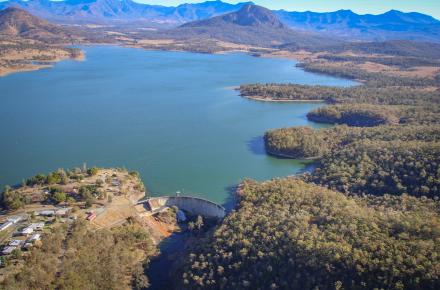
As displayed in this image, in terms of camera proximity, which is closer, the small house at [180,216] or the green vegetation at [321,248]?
the green vegetation at [321,248]

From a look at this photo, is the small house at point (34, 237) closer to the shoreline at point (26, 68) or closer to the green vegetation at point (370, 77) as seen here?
the shoreline at point (26, 68)

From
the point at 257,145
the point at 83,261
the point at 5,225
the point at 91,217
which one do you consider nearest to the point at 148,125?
the point at 257,145

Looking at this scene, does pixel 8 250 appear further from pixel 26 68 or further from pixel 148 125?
pixel 26 68

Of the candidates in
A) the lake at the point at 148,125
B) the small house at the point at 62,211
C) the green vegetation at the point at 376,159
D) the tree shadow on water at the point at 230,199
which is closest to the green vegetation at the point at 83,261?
the small house at the point at 62,211

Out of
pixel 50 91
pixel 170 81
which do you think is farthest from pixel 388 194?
pixel 170 81

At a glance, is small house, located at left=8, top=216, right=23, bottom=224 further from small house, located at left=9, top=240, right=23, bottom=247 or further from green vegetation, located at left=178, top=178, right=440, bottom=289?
green vegetation, located at left=178, top=178, right=440, bottom=289

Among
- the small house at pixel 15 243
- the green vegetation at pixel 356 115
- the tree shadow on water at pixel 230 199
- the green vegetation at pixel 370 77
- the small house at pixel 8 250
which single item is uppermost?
the green vegetation at pixel 370 77

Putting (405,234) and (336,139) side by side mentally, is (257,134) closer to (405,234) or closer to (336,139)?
(336,139)

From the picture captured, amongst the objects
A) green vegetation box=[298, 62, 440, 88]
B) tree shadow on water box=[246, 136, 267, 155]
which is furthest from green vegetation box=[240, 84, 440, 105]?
tree shadow on water box=[246, 136, 267, 155]
